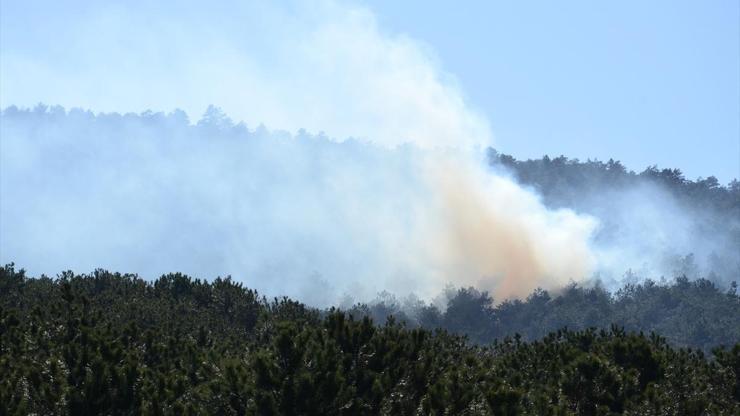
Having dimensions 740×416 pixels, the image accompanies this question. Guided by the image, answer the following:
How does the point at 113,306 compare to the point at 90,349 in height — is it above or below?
above

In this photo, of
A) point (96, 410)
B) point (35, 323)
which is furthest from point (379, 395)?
point (35, 323)

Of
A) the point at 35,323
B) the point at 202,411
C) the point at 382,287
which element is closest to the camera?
the point at 202,411

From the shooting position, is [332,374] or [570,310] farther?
[570,310]

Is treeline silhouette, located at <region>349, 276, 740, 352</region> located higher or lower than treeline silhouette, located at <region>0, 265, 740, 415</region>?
higher

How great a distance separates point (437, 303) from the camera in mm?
173875

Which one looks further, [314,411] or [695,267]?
[695,267]

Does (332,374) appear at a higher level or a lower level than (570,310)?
lower

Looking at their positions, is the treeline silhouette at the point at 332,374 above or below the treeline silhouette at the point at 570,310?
below

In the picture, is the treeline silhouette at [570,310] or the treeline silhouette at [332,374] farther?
the treeline silhouette at [570,310]

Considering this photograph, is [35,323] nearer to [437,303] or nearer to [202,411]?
[202,411]

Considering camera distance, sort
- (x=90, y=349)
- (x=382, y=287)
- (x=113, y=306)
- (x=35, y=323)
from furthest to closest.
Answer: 1. (x=382, y=287)
2. (x=113, y=306)
3. (x=35, y=323)
4. (x=90, y=349)

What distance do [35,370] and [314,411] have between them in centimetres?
873

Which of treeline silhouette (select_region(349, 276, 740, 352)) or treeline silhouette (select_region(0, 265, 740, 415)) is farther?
treeline silhouette (select_region(349, 276, 740, 352))

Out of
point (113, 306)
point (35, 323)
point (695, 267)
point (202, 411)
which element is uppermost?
point (695, 267)
